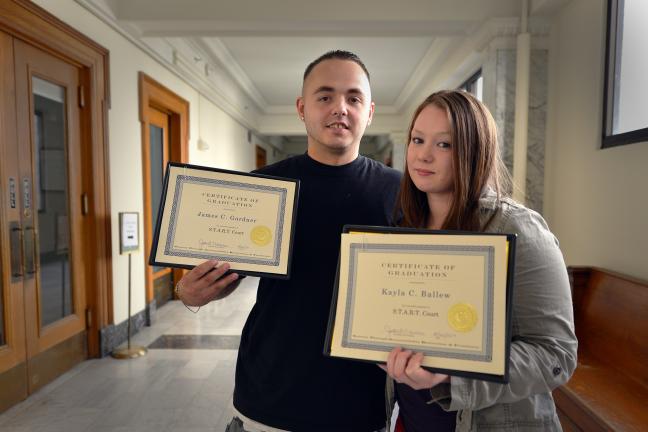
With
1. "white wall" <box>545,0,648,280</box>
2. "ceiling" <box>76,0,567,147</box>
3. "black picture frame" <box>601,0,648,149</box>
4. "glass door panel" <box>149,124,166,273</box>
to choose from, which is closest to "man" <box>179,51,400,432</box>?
"white wall" <box>545,0,648,280</box>

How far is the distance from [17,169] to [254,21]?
2.06 meters

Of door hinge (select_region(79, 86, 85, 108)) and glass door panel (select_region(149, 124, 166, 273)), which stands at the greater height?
door hinge (select_region(79, 86, 85, 108))

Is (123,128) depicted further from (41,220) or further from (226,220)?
(226,220)

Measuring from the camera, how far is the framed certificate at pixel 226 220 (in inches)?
44.3

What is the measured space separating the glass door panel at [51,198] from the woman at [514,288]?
109 inches

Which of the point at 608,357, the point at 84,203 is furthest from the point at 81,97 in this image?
the point at 608,357

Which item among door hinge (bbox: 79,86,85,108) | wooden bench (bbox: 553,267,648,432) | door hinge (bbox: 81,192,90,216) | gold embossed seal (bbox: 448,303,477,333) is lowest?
wooden bench (bbox: 553,267,648,432)

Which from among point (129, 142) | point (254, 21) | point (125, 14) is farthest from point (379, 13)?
point (129, 142)

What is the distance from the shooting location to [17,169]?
269 cm

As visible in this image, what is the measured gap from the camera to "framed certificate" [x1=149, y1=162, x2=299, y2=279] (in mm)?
1124

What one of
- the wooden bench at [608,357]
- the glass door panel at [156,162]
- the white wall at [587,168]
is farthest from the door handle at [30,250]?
the white wall at [587,168]

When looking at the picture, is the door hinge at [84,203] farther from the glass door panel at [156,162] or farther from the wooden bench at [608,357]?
the wooden bench at [608,357]

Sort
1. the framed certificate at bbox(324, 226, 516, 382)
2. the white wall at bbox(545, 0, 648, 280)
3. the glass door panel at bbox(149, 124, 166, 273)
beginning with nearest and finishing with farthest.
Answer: the framed certificate at bbox(324, 226, 516, 382), the white wall at bbox(545, 0, 648, 280), the glass door panel at bbox(149, 124, 166, 273)

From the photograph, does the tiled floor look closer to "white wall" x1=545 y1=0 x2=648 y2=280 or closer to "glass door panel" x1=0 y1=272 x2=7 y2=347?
"glass door panel" x1=0 y1=272 x2=7 y2=347
